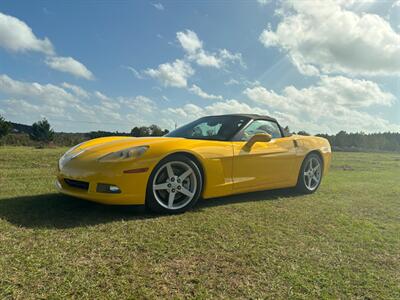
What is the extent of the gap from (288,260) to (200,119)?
302 centimetres

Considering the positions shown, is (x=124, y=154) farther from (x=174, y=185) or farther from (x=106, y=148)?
(x=174, y=185)

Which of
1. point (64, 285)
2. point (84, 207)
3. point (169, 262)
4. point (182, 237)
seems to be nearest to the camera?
point (64, 285)

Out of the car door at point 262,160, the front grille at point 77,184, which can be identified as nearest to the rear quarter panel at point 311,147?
the car door at point 262,160

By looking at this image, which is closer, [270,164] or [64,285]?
[64,285]

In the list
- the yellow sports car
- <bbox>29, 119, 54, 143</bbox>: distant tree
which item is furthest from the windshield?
<bbox>29, 119, 54, 143</bbox>: distant tree

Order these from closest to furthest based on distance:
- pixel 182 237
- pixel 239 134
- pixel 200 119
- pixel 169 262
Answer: pixel 169 262, pixel 182 237, pixel 239 134, pixel 200 119

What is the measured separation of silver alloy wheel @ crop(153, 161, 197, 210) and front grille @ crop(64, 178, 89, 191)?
70 centimetres

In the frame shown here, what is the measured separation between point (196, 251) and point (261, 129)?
2787 mm

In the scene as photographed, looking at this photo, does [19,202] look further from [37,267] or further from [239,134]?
[239,134]

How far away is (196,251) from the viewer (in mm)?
2553

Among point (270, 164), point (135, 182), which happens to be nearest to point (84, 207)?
point (135, 182)

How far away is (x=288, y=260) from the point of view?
8.20ft

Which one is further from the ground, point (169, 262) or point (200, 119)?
point (200, 119)

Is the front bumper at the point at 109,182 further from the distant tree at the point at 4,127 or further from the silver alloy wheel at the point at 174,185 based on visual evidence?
the distant tree at the point at 4,127
